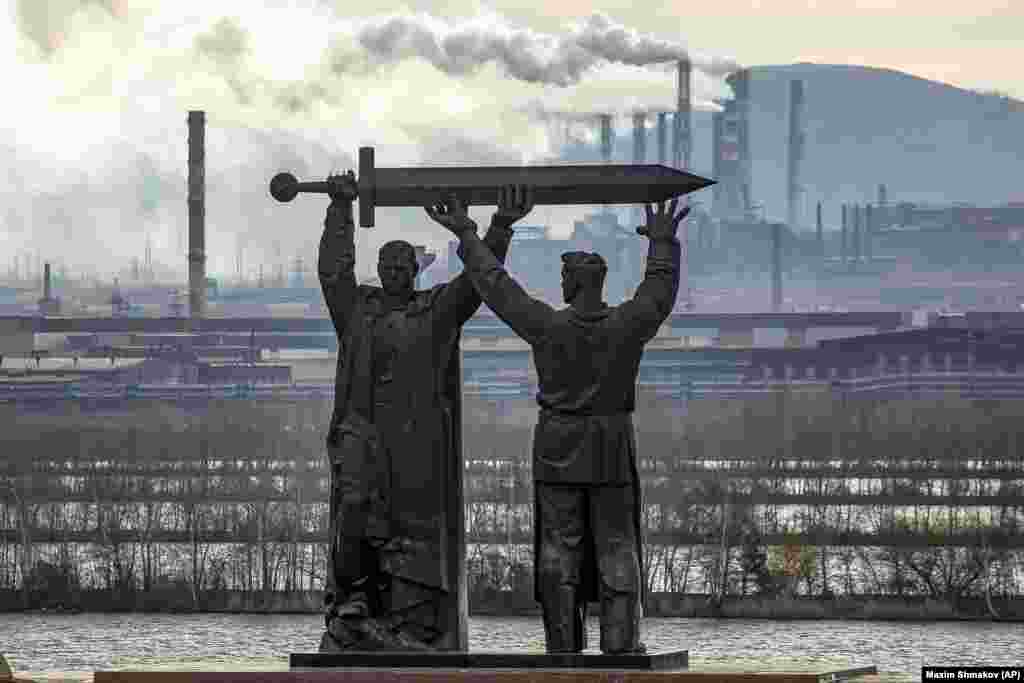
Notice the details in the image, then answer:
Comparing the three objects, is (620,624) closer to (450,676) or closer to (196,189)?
(450,676)

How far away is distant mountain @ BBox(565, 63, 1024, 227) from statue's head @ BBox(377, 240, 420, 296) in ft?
500

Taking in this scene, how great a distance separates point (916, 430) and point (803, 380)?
74.1 ft

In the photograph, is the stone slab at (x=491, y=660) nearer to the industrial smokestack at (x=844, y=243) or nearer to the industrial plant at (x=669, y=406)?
the industrial plant at (x=669, y=406)

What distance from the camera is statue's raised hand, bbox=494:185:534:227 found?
14344 millimetres

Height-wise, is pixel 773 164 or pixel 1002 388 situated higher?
pixel 773 164

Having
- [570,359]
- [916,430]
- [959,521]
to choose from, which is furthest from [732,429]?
[570,359]

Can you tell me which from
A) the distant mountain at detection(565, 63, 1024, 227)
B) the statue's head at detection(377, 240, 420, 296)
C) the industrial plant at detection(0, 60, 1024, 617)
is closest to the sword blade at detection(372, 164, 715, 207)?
the statue's head at detection(377, 240, 420, 296)

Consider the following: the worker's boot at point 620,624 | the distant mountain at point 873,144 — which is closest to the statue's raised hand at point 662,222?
the worker's boot at point 620,624

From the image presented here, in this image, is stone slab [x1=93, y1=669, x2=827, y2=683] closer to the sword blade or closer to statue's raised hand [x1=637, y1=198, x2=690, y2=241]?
statue's raised hand [x1=637, y1=198, x2=690, y2=241]

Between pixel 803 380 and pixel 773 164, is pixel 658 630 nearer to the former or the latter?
pixel 803 380

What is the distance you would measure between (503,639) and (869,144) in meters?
149

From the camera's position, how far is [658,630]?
42.9 m

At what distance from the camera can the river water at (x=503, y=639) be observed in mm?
37281

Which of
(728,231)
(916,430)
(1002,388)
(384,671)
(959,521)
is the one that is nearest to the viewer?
(384,671)
